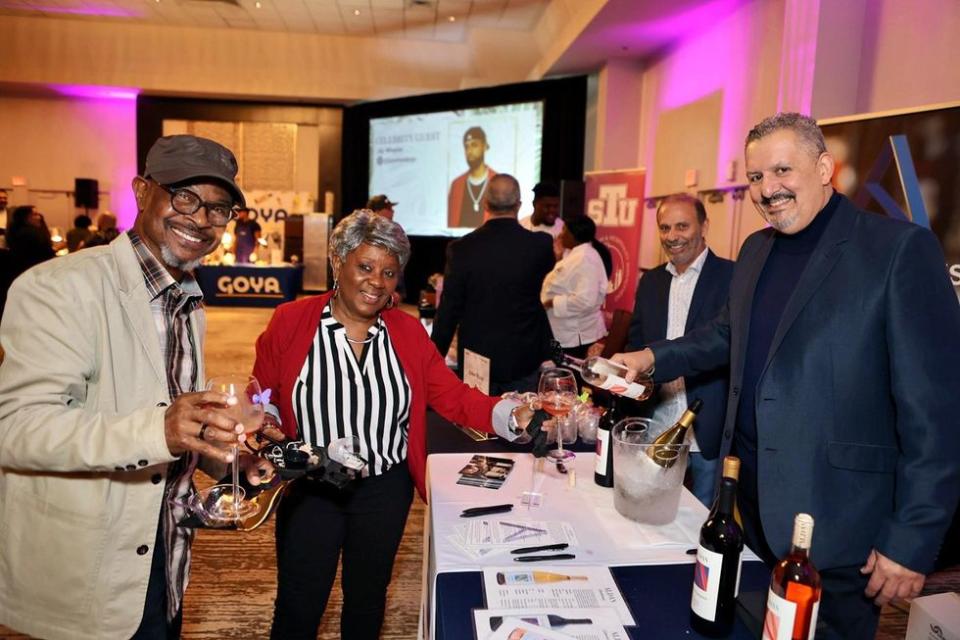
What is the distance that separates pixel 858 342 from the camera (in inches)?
58.2

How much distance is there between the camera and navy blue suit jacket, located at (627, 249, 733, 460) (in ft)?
8.36

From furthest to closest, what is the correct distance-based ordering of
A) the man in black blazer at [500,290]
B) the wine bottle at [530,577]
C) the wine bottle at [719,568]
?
1. the man in black blazer at [500,290]
2. the wine bottle at [530,577]
3. the wine bottle at [719,568]

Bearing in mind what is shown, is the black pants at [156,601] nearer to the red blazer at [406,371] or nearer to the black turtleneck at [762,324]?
the red blazer at [406,371]

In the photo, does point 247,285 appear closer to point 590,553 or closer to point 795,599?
point 590,553

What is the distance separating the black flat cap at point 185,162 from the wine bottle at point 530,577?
38.1 inches

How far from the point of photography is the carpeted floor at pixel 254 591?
100 inches

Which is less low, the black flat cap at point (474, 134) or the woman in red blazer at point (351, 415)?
the black flat cap at point (474, 134)

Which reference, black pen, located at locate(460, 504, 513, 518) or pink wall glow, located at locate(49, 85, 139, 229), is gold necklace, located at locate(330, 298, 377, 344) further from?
pink wall glow, located at locate(49, 85, 139, 229)

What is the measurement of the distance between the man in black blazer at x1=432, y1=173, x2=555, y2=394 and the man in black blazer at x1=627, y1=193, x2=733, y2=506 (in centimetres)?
61

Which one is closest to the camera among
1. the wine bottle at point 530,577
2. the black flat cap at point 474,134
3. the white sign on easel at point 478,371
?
the wine bottle at point 530,577

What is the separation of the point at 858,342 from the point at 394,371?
1.23m

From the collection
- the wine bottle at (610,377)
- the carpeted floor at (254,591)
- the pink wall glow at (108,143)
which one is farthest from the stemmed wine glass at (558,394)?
the pink wall glow at (108,143)

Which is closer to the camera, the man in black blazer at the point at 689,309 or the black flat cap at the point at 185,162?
the black flat cap at the point at 185,162

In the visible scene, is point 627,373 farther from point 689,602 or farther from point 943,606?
point 943,606
